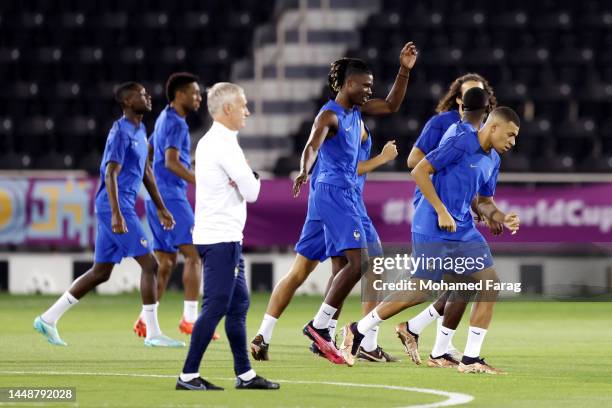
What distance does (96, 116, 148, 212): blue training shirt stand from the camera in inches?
492

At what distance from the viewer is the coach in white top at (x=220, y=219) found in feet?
27.6

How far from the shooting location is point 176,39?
25250 millimetres

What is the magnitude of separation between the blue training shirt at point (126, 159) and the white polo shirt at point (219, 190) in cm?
401

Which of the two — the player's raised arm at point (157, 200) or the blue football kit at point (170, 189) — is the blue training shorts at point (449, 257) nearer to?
the player's raised arm at point (157, 200)

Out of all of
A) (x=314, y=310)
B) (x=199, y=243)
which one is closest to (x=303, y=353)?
(x=199, y=243)

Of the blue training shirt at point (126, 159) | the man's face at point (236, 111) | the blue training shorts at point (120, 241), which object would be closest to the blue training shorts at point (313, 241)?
the blue training shorts at point (120, 241)

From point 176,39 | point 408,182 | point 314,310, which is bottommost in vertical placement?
point 314,310

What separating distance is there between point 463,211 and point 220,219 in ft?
7.65

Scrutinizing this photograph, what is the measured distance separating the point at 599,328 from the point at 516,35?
1056 centimetres

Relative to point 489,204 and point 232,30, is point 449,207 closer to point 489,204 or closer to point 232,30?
point 489,204

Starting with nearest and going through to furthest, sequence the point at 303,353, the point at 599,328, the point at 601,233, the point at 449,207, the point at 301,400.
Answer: the point at 301,400, the point at 449,207, the point at 303,353, the point at 599,328, the point at 601,233

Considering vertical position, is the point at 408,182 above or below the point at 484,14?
below

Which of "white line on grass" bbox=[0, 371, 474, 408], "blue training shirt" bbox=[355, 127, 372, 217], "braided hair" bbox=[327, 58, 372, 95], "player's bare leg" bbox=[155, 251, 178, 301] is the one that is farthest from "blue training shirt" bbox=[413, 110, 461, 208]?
"player's bare leg" bbox=[155, 251, 178, 301]

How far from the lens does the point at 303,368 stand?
10461 mm
